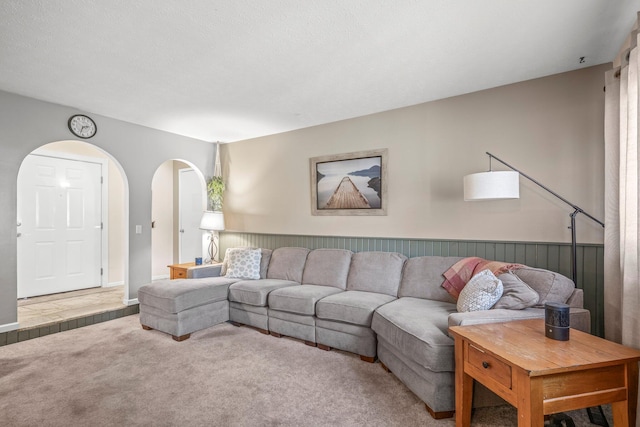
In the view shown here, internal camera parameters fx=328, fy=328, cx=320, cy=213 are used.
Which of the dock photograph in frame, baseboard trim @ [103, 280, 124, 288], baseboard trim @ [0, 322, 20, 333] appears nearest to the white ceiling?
the dock photograph in frame

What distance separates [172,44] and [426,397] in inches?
115

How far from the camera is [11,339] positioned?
10.5 ft

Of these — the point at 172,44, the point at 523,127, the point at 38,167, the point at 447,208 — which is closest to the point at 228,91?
the point at 172,44

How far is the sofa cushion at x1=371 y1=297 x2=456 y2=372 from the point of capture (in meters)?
2.00

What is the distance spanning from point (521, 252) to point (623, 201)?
3.33ft

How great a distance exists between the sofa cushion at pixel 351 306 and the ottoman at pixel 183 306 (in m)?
Result: 1.26

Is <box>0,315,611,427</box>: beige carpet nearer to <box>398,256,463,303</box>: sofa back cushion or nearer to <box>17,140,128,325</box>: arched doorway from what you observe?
<box>398,256,463,303</box>: sofa back cushion

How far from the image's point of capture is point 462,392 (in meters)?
1.82

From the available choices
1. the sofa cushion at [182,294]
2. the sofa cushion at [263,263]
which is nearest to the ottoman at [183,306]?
the sofa cushion at [182,294]

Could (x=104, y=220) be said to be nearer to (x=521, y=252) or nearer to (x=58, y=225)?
(x=58, y=225)

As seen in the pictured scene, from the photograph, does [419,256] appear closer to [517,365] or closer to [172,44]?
[517,365]

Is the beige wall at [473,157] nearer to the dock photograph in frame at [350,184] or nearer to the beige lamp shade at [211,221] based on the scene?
the dock photograph in frame at [350,184]

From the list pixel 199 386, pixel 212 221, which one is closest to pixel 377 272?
pixel 199 386

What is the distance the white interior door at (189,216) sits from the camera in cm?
601
